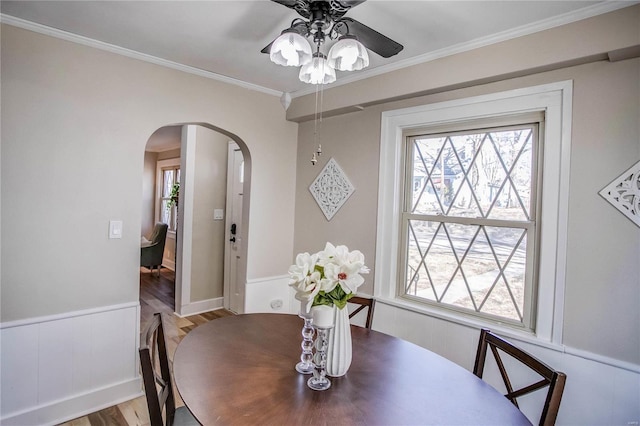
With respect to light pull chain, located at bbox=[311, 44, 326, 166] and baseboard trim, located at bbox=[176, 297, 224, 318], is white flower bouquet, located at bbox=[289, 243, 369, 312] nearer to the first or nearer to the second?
light pull chain, located at bbox=[311, 44, 326, 166]

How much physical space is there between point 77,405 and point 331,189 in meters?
2.31

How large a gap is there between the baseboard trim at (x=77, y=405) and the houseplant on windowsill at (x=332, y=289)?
183 centimetres

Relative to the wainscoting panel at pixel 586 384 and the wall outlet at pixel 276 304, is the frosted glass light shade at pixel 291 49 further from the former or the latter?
the wall outlet at pixel 276 304

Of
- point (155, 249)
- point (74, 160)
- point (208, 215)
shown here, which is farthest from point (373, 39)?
point (155, 249)

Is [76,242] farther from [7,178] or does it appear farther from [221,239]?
[221,239]

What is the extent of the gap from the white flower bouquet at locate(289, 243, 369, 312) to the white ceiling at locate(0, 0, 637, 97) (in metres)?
1.25

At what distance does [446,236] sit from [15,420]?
2.85 m

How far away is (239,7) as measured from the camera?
1.74m

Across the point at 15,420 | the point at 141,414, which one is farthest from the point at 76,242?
the point at 141,414

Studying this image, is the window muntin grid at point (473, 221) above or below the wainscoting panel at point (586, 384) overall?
above

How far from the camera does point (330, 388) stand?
50.6 inches

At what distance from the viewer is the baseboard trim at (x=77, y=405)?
204cm

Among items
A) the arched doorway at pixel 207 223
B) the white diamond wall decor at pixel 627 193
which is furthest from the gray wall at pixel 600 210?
the arched doorway at pixel 207 223

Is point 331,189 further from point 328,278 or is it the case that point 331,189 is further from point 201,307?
point 201,307
